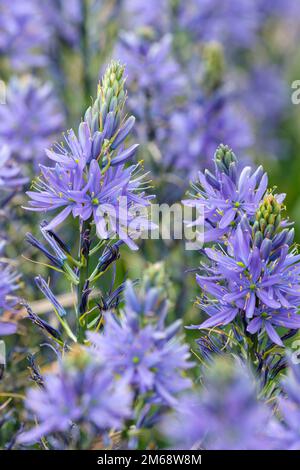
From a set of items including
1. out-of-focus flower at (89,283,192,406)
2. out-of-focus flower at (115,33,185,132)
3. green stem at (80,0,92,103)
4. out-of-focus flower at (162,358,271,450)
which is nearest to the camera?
out-of-focus flower at (162,358,271,450)

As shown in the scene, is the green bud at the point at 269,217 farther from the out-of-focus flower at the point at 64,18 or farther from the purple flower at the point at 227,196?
the out-of-focus flower at the point at 64,18

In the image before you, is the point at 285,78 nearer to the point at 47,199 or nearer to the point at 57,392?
the point at 47,199

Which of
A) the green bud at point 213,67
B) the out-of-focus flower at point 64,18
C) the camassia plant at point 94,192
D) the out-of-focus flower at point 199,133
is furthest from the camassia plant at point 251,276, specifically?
the out-of-focus flower at point 64,18

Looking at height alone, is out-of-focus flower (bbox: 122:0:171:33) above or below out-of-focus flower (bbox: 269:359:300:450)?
above

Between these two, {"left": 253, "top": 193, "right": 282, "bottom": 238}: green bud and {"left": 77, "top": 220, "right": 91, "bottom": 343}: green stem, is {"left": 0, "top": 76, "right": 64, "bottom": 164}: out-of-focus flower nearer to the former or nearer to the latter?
{"left": 77, "top": 220, "right": 91, "bottom": 343}: green stem

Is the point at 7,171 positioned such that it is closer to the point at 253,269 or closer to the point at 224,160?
the point at 224,160

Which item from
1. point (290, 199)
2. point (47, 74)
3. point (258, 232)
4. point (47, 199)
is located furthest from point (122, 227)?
point (47, 74)

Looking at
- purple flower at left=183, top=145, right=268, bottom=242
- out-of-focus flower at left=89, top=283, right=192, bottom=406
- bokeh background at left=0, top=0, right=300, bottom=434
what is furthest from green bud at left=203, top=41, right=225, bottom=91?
out-of-focus flower at left=89, top=283, right=192, bottom=406
